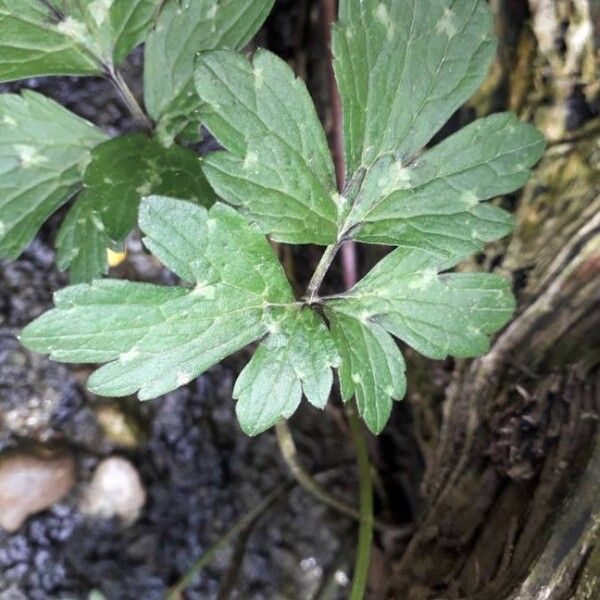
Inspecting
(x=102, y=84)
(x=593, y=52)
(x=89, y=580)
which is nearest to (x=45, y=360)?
(x=89, y=580)

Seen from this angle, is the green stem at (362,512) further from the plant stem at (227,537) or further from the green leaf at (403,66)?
the green leaf at (403,66)

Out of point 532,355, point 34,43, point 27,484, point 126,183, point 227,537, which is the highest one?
point 34,43

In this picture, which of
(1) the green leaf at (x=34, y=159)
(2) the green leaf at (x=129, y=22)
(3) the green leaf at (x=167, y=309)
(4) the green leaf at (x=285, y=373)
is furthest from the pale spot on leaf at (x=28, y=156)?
(4) the green leaf at (x=285, y=373)

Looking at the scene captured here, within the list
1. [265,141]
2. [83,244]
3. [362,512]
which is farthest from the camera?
[362,512]

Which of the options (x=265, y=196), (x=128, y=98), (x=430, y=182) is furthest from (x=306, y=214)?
(x=128, y=98)

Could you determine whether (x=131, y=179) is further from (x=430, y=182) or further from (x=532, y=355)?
(x=532, y=355)

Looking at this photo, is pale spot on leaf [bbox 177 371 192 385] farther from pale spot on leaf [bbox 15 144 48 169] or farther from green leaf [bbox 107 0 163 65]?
green leaf [bbox 107 0 163 65]

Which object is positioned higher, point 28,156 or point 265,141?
point 265,141

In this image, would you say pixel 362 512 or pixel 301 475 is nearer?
pixel 362 512
